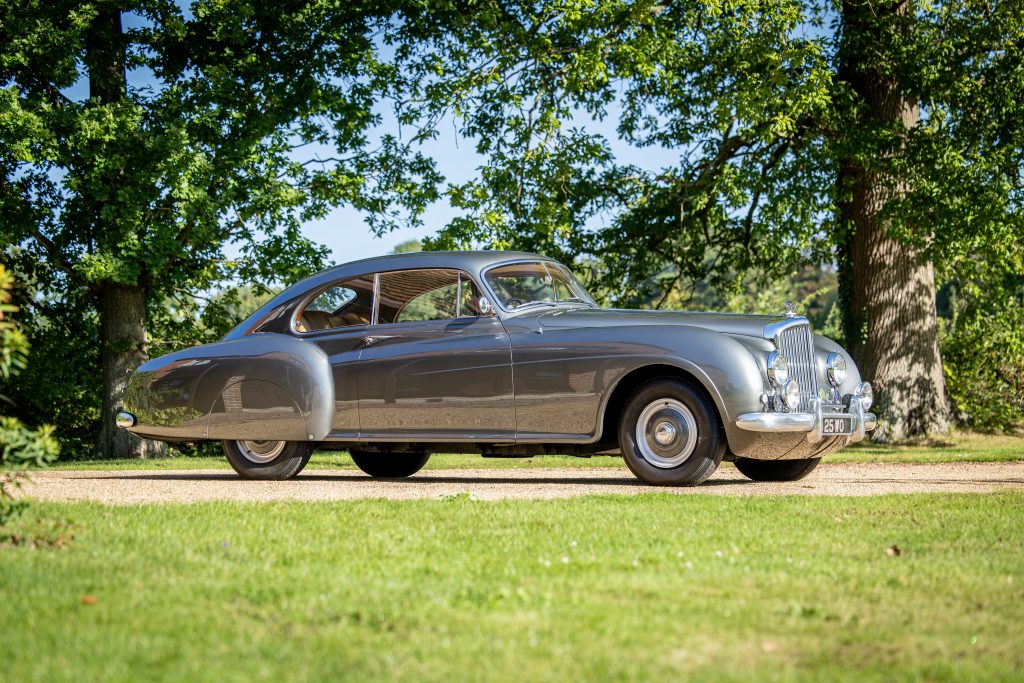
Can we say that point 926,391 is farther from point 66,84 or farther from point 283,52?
point 66,84

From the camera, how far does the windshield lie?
9.81m

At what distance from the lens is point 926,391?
19266 mm

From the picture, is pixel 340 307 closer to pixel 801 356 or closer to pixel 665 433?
pixel 665 433

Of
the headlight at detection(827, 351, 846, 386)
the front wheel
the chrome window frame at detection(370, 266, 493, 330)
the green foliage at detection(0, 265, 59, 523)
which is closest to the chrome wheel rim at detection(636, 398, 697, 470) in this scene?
the front wheel

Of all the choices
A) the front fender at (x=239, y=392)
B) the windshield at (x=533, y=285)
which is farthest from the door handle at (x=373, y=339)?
the windshield at (x=533, y=285)

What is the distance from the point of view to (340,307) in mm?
10414

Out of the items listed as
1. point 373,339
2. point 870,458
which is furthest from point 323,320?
point 870,458

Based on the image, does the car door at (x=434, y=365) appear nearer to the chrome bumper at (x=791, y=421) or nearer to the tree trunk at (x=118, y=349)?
the chrome bumper at (x=791, y=421)

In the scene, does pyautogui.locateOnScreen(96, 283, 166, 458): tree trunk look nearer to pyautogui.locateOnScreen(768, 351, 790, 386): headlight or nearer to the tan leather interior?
the tan leather interior

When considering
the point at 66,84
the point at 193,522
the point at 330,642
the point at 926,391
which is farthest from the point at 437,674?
the point at 66,84

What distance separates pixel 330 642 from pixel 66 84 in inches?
732

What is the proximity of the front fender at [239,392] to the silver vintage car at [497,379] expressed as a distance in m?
0.01

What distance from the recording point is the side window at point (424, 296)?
9781 mm

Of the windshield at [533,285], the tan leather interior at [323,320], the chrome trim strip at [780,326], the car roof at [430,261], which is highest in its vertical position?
the car roof at [430,261]
